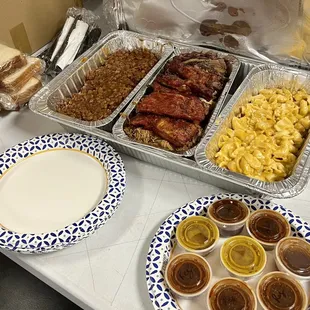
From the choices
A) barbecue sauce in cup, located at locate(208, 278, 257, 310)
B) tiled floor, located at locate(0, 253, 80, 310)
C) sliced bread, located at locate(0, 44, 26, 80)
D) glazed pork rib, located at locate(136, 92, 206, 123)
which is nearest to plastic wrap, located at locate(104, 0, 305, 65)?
glazed pork rib, located at locate(136, 92, 206, 123)

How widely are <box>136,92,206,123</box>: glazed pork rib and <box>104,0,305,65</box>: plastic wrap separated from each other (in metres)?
0.30

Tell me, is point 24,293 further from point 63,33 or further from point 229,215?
point 63,33

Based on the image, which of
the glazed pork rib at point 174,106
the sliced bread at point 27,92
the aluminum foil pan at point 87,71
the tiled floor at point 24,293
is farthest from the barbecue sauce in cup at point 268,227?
the sliced bread at point 27,92

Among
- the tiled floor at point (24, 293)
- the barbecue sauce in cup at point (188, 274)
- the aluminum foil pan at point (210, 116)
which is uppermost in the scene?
the aluminum foil pan at point (210, 116)

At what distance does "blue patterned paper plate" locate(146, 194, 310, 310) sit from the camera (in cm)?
76

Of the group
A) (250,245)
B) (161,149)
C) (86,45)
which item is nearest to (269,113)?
(161,149)

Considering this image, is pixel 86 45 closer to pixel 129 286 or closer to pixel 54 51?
pixel 54 51

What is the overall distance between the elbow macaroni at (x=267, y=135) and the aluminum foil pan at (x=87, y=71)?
0.34 m

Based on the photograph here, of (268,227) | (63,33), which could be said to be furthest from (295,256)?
(63,33)

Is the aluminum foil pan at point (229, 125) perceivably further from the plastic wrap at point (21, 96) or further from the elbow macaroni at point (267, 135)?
the plastic wrap at point (21, 96)

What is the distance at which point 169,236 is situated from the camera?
2.82ft

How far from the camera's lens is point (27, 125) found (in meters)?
1.27

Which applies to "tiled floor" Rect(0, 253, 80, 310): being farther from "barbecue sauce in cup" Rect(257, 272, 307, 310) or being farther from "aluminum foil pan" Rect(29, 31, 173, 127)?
"barbecue sauce in cup" Rect(257, 272, 307, 310)

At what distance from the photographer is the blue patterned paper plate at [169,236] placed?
76cm
